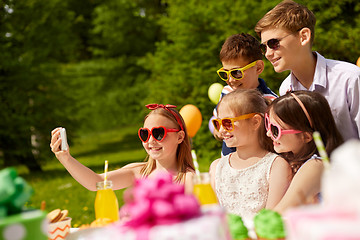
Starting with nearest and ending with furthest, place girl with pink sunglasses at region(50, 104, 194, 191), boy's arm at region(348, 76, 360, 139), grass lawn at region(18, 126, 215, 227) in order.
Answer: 1. girl with pink sunglasses at region(50, 104, 194, 191)
2. boy's arm at region(348, 76, 360, 139)
3. grass lawn at region(18, 126, 215, 227)

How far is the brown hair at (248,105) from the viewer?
282 centimetres

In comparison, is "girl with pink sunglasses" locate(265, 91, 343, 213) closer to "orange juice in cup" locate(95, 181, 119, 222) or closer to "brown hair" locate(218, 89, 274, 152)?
"brown hair" locate(218, 89, 274, 152)

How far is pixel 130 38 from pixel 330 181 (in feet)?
68.4

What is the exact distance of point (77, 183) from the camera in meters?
11.3

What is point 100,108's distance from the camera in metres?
22.1

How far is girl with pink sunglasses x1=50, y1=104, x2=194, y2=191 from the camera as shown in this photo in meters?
2.94

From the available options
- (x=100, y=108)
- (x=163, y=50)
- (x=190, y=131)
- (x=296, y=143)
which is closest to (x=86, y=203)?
(x=190, y=131)

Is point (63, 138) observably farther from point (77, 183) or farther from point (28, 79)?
point (28, 79)

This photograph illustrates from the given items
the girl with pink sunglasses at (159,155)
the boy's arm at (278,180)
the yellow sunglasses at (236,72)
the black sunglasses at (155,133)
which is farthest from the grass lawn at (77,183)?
the yellow sunglasses at (236,72)

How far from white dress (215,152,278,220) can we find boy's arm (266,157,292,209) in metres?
0.04

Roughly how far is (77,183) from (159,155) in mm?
8714

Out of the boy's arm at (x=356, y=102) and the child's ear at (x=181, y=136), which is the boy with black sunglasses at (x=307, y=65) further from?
the child's ear at (x=181, y=136)

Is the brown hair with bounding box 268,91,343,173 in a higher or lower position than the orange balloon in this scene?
lower

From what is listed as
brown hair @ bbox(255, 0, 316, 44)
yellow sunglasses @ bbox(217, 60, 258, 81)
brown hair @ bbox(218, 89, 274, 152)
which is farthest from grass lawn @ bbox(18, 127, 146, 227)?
brown hair @ bbox(255, 0, 316, 44)
